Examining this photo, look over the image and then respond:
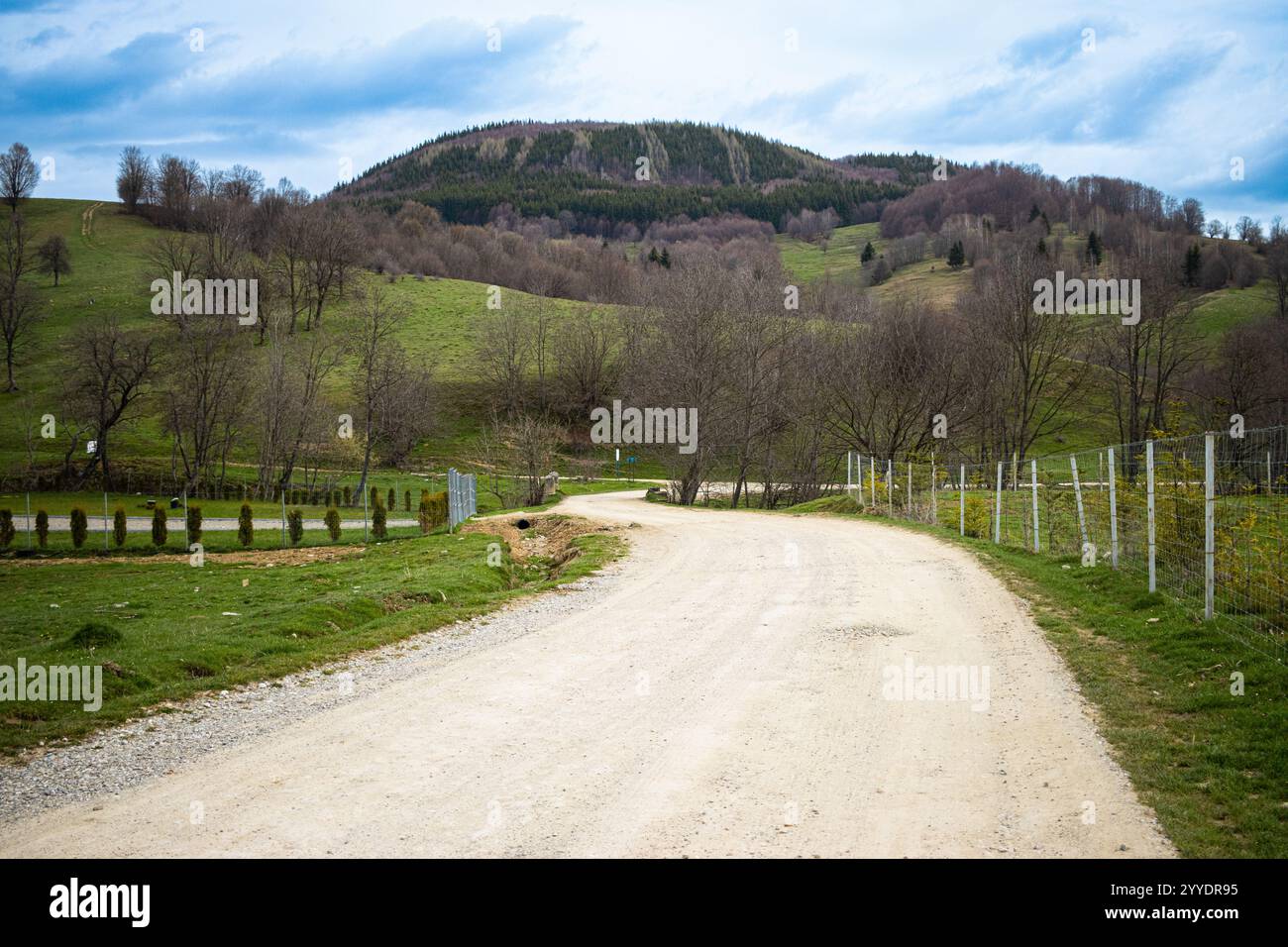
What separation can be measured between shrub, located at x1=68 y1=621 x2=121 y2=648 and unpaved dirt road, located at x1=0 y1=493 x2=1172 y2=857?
4391 millimetres

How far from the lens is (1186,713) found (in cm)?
770

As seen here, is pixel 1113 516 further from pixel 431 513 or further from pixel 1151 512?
pixel 431 513

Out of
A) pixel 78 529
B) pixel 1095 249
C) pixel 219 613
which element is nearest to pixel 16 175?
pixel 78 529

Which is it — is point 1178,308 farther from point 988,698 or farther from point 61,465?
point 61,465

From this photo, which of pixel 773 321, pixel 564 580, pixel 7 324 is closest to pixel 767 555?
pixel 564 580

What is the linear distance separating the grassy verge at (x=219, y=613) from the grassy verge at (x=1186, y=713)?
341 inches

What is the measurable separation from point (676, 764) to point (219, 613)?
465 inches

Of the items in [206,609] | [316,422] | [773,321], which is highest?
[773,321]

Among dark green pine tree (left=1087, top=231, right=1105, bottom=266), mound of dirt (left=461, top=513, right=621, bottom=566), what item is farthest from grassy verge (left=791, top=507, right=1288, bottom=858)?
dark green pine tree (left=1087, top=231, right=1105, bottom=266)

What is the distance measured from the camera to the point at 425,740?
739cm

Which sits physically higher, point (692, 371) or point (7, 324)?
point (7, 324)

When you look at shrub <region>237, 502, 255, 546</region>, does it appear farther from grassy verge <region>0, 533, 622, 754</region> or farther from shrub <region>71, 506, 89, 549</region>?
shrub <region>71, 506, 89, 549</region>

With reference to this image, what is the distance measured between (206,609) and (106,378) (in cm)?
4657
